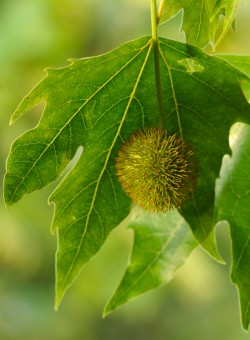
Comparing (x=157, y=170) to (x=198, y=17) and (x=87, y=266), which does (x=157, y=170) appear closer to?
(x=198, y=17)

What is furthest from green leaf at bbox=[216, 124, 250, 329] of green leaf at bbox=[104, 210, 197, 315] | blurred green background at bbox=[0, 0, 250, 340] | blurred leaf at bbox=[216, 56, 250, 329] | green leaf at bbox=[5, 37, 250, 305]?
blurred green background at bbox=[0, 0, 250, 340]

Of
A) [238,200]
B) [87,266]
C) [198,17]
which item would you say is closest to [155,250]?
[238,200]

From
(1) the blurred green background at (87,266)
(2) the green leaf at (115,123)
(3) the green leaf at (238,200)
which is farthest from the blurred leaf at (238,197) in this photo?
(1) the blurred green background at (87,266)

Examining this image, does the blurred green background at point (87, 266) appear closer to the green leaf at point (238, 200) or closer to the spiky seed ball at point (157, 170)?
the green leaf at point (238, 200)

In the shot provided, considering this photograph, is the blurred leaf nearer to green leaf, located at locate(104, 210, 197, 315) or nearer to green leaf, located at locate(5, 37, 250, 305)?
green leaf, located at locate(5, 37, 250, 305)

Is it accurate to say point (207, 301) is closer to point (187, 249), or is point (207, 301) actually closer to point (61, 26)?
point (61, 26)

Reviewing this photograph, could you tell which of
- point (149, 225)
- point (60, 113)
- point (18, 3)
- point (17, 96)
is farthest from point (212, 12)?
point (18, 3)
